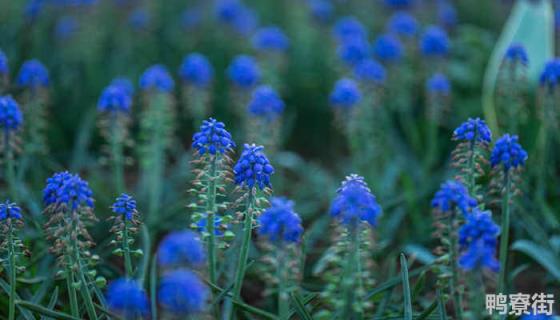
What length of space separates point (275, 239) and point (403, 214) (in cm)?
308

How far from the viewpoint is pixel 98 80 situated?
7.70m

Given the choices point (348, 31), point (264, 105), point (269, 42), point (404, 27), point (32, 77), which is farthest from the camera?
point (348, 31)

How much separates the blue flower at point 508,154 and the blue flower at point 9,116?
2.76 metres

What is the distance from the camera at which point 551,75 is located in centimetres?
476

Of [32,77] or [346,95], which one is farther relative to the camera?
[346,95]

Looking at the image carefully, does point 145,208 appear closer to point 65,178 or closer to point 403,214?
point 403,214

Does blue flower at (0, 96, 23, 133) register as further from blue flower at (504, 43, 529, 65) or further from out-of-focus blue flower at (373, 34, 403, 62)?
out-of-focus blue flower at (373, 34, 403, 62)

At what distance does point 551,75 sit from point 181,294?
130 inches

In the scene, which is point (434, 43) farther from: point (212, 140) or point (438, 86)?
point (212, 140)

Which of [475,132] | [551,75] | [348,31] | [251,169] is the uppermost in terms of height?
[348,31]

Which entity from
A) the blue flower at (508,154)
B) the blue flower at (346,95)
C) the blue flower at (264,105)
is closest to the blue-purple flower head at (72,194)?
the blue flower at (508,154)

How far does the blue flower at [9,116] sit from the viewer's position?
4.32 m

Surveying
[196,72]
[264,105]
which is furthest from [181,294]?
[196,72]

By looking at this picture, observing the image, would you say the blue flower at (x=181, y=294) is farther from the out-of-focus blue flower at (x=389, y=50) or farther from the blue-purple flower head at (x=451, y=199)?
the out-of-focus blue flower at (x=389, y=50)
